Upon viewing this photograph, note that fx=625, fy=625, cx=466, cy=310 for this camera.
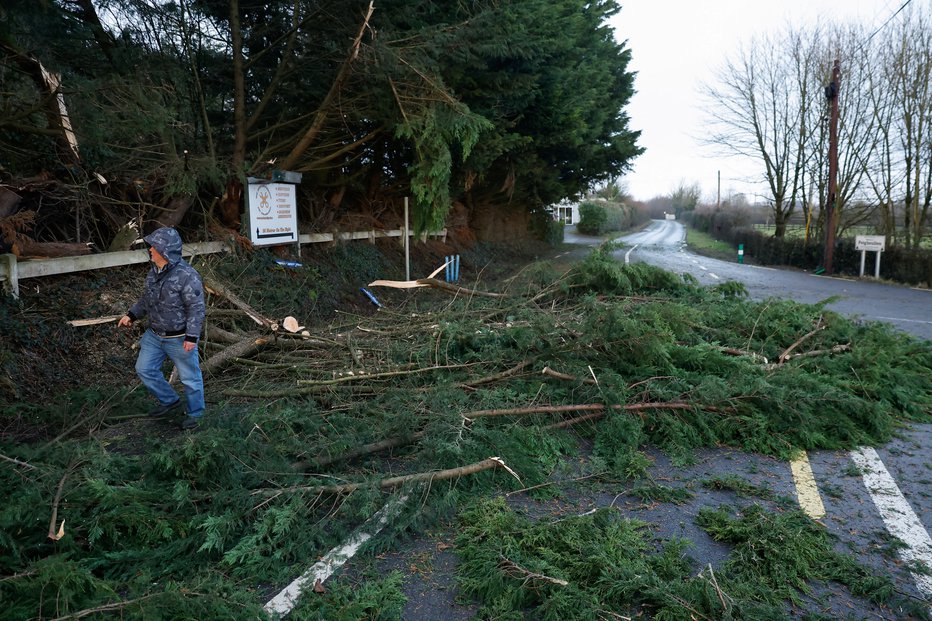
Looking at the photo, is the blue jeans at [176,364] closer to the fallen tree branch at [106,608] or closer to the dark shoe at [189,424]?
the dark shoe at [189,424]

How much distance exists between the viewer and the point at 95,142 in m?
7.65

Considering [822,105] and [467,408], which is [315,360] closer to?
[467,408]

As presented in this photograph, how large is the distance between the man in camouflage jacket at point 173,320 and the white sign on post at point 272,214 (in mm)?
5153

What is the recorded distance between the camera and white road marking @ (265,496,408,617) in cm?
327

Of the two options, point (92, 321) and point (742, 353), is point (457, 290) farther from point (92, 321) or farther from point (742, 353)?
point (92, 321)

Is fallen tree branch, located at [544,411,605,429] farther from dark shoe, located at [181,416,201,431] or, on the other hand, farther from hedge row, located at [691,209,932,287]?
hedge row, located at [691,209,932,287]

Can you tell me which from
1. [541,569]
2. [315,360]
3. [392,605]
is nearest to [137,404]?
[315,360]

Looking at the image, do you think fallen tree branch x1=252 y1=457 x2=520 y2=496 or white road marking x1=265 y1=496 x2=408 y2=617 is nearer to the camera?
white road marking x1=265 y1=496 x2=408 y2=617

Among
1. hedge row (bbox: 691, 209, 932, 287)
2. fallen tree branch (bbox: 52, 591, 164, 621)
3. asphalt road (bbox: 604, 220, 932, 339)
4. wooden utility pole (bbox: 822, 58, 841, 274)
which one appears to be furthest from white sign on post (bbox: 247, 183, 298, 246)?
wooden utility pole (bbox: 822, 58, 841, 274)

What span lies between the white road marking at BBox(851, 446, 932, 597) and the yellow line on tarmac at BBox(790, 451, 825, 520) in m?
0.37

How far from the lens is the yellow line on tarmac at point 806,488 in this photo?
4330 millimetres

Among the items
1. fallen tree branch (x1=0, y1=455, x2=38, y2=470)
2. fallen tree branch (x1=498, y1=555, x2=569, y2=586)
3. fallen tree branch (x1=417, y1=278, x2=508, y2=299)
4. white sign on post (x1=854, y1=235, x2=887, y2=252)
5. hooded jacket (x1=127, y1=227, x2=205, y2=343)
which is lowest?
fallen tree branch (x1=498, y1=555, x2=569, y2=586)

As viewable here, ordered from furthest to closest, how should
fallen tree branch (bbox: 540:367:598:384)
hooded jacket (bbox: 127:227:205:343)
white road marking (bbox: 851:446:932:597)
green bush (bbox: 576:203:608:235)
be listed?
1. green bush (bbox: 576:203:608:235)
2. fallen tree branch (bbox: 540:367:598:384)
3. hooded jacket (bbox: 127:227:205:343)
4. white road marking (bbox: 851:446:932:597)

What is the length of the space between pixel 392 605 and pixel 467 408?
2539 millimetres
